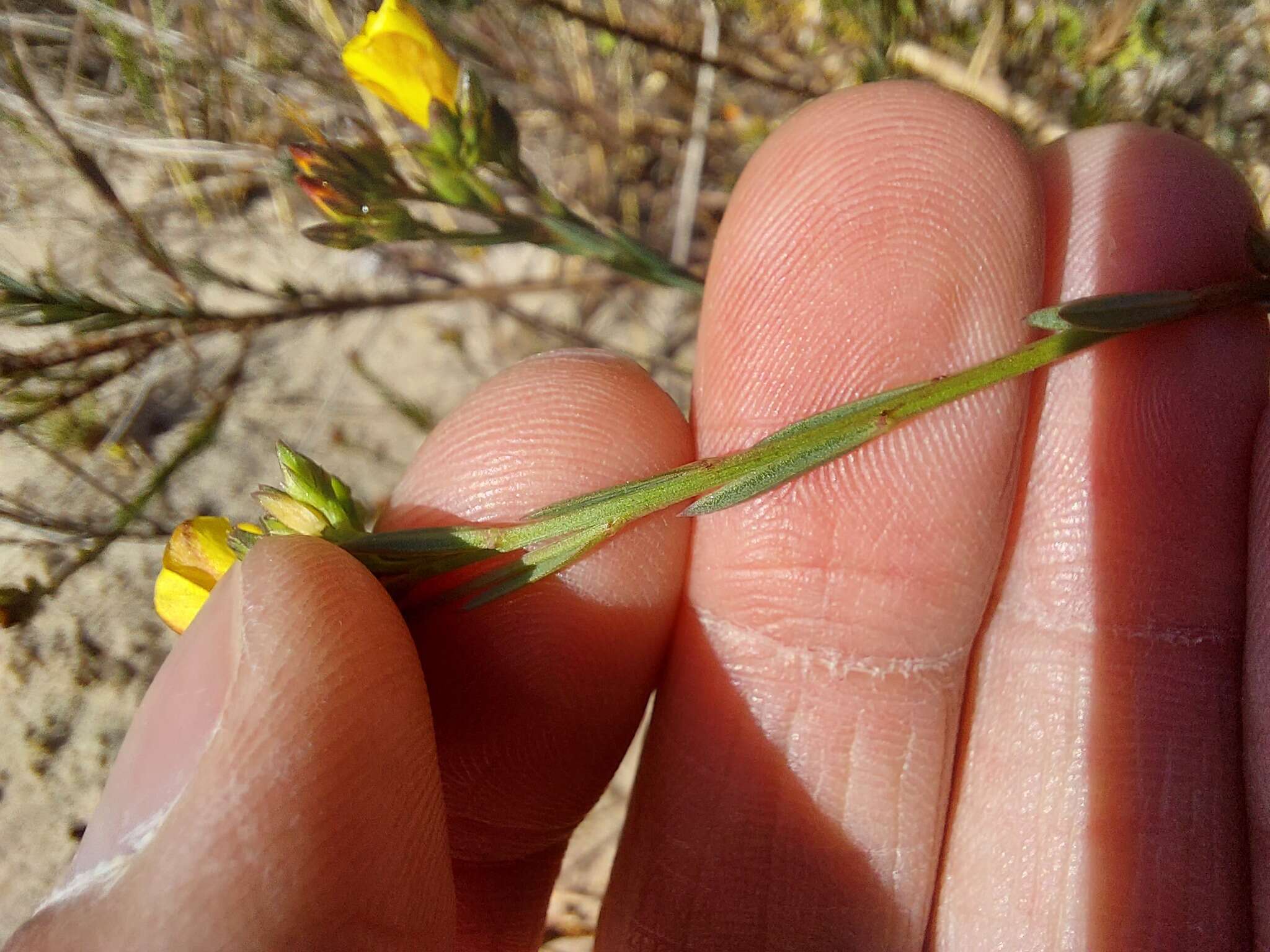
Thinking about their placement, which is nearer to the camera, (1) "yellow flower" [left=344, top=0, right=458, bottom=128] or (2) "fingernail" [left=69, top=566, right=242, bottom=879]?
(2) "fingernail" [left=69, top=566, right=242, bottom=879]

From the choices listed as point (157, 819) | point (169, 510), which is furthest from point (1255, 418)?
point (169, 510)

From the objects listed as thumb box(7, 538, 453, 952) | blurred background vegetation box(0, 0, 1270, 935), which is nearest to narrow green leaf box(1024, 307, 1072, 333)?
blurred background vegetation box(0, 0, 1270, 935)

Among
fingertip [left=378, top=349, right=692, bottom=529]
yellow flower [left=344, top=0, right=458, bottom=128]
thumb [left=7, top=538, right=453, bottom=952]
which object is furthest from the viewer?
yellow flower [left=344, top=0, right=458, bottom=128]

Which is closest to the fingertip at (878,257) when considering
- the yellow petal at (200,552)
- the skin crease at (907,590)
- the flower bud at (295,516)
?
the skin crease at (907,590)

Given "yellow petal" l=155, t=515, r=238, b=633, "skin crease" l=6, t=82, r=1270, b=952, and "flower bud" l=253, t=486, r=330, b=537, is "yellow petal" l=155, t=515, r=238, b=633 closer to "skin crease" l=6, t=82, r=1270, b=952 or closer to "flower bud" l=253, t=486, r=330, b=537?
"flower bud" l=253, t=486, r=330, b=537

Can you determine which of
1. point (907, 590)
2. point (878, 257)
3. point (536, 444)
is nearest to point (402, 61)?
point (536, 444)

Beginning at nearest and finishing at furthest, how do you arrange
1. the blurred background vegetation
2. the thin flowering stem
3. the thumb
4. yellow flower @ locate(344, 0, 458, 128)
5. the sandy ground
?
the thumb → the thin flowering stem → yellow flower @ locate(344, 0, 458, 128) → the blurred background vegetation → the sandy ground

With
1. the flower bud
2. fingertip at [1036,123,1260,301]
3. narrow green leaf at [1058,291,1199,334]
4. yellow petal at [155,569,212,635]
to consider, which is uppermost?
Answer: fingertip at [1036,123,1260,301]

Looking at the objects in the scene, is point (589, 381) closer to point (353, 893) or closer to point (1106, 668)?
point (353, 893)
